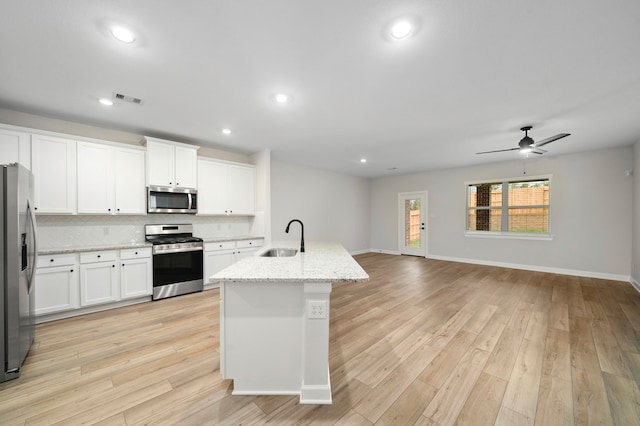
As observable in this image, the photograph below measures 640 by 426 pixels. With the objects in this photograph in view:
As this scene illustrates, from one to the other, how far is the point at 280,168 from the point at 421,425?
Result: 5.41 metres

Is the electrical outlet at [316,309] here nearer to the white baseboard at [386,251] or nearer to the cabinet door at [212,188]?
the cabinet door at [212,188]

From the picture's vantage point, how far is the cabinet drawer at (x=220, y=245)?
4.15 metres

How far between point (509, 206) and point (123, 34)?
7562mm

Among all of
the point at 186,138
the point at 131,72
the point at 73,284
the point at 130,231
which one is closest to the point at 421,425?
the point at 131,72

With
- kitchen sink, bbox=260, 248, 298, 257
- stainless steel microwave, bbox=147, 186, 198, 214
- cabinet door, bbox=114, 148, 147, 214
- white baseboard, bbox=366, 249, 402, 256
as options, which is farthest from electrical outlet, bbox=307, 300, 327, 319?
white baseboard, bbox=366, 249, 402, 256

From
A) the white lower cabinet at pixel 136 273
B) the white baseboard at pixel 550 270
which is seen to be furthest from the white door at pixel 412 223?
the white lower cabinet at pixel 136 273

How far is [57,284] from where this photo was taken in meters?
2.94

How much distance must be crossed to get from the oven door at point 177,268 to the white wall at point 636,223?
24.5 feet

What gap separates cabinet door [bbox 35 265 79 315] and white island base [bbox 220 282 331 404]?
2.75m

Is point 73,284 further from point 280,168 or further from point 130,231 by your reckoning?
point 280,168

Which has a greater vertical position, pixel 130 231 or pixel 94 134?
pixel 94 134

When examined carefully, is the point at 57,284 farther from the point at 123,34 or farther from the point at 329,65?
the point at 329,65

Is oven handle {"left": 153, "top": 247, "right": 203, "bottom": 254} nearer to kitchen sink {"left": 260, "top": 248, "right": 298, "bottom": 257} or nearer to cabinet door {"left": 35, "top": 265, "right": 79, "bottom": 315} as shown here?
cabinet door {"left": 35, "top": 265, "right": 79, "bottom": 315}

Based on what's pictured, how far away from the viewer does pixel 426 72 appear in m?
2.22
